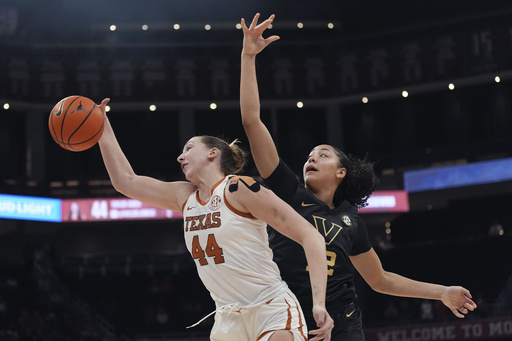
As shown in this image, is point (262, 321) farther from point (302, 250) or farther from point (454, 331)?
point (454, 331)

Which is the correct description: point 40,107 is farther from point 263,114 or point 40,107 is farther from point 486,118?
point 486,118

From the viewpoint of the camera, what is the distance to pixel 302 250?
4133 mm

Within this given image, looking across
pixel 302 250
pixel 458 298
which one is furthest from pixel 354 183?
pixel 458 298

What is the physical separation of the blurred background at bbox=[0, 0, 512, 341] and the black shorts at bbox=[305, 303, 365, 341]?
13924 millimetres

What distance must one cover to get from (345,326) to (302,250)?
480mm

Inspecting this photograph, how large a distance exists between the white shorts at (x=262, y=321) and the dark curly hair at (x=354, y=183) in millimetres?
1244

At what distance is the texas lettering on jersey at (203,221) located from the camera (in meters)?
3.54

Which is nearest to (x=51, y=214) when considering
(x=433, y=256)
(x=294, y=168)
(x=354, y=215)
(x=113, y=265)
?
(x=113, y=265)

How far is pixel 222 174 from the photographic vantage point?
3.81m

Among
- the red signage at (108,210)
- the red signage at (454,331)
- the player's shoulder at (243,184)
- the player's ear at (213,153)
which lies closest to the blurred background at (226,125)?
the red signage at (108,210)

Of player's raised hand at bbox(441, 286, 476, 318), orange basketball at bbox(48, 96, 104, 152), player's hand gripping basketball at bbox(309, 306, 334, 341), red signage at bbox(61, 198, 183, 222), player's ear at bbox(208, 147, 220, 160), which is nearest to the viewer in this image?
player's hand gripping basketball at bbox(309, 306, 334, 341)

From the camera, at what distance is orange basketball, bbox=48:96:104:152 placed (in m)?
4.30

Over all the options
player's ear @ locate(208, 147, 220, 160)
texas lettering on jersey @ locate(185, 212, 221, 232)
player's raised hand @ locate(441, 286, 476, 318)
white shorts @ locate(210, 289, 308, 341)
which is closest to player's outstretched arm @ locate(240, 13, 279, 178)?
player's ear @ locate(208, 147, 220, 160)

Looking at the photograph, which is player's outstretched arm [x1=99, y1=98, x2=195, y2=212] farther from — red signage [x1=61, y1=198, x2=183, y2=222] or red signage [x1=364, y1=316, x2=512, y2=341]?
red signage [x1=61, y1=198, x2=183, y2=222]
